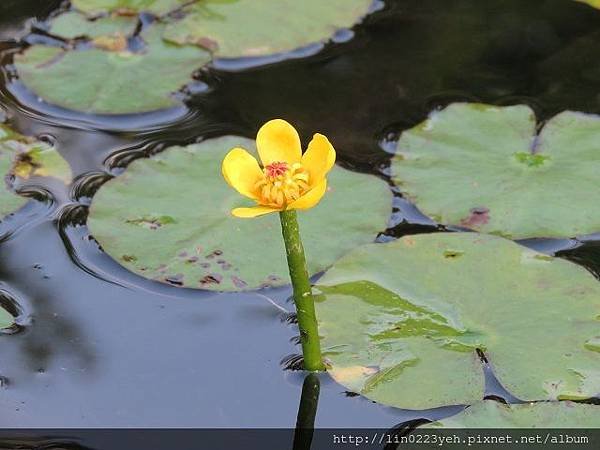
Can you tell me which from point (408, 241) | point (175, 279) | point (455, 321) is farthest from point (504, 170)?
point (175, 279)

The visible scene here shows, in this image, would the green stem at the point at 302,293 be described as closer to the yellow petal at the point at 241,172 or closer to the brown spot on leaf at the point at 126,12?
the yellow petal at the point at 241,172

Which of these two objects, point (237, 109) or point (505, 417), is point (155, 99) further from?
point (505, 417)

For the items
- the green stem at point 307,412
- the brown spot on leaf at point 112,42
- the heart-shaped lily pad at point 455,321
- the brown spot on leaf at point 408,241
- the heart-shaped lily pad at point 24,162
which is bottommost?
the green stem at point 307,412

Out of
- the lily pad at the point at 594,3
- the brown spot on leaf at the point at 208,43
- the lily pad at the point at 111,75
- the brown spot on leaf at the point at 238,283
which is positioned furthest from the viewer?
the lily pad at the point at 594,3

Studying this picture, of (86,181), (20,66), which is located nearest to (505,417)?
(86,181)

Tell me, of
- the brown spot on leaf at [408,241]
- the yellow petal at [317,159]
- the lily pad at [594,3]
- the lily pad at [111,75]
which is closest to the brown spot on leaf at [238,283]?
the brown spot on leaf at [408,241]

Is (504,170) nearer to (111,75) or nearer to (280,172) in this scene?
(280,172)
